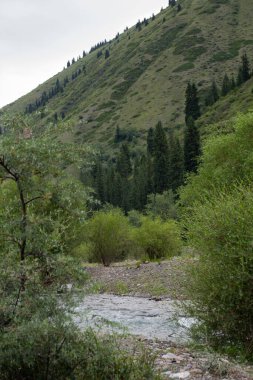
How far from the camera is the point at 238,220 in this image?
13.4 m

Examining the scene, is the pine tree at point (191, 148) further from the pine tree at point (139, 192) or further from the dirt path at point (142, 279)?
the dirt path at point (142, 279)

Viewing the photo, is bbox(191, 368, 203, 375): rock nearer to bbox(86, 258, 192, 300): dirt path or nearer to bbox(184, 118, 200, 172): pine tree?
bbox(86, 258, 192, 300): dirt path

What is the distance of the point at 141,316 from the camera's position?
23.4 meters

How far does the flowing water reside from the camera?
59.6ft

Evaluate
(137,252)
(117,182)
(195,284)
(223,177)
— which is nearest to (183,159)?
(117,182)

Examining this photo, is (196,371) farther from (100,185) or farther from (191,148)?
(100,185)

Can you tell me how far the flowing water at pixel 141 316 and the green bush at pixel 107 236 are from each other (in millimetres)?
12670

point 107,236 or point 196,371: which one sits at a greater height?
point 196,371

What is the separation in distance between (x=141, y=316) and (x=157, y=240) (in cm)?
1924

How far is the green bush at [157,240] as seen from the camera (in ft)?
139

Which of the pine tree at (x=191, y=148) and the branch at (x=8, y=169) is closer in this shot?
the branch at (x=8, y=169)

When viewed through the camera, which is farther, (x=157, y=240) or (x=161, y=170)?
(x=161, y=170)

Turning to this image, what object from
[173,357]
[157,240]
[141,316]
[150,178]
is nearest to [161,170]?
[150,178]

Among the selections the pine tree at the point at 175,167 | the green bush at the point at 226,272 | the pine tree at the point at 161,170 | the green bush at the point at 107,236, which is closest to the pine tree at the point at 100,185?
the pine tree at the point at 161,170
